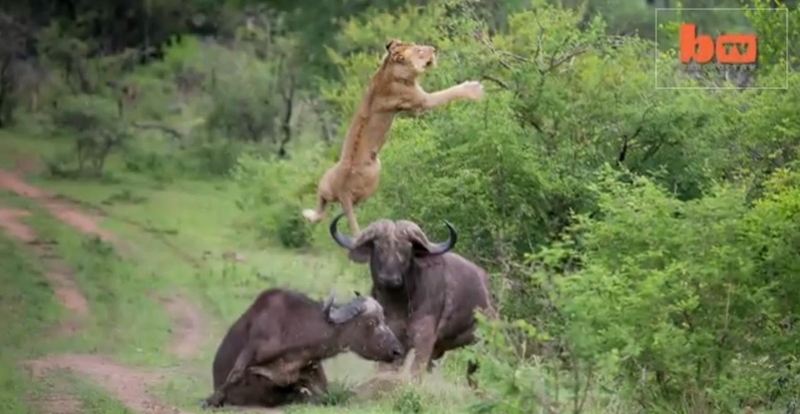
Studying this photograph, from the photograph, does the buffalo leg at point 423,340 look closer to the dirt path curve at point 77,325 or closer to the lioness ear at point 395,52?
the dirt path curve at point 77,325

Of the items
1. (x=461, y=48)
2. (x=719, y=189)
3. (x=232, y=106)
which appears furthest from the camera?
(x=232, y=106)

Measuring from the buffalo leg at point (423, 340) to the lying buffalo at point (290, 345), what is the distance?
0.51 metres

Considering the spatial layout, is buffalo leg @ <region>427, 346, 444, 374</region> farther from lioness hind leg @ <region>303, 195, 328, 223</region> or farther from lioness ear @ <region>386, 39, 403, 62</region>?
lioness ear @ <region>386, 39, 403, 62</region>

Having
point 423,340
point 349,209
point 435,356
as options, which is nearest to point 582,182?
point 435,356

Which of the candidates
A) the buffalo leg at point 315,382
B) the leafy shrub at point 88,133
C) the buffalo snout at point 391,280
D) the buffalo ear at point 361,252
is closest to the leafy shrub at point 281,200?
the leafy shrub at point 88,133

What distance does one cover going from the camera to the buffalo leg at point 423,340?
14.3 meters

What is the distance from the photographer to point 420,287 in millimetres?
14555

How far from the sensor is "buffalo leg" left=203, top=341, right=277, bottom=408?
1340 centimetres

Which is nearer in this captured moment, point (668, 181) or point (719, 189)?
point (719, 189)

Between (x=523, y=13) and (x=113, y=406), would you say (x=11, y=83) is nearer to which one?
(x=523, y=13)

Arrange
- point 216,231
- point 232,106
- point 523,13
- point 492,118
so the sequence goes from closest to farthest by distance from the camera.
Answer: point 492,118
point 523,13
point 216,231
point 232,106

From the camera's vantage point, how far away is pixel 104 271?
23.0 m

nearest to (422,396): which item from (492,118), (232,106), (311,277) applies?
(492,118)

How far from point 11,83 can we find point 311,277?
16080mm
